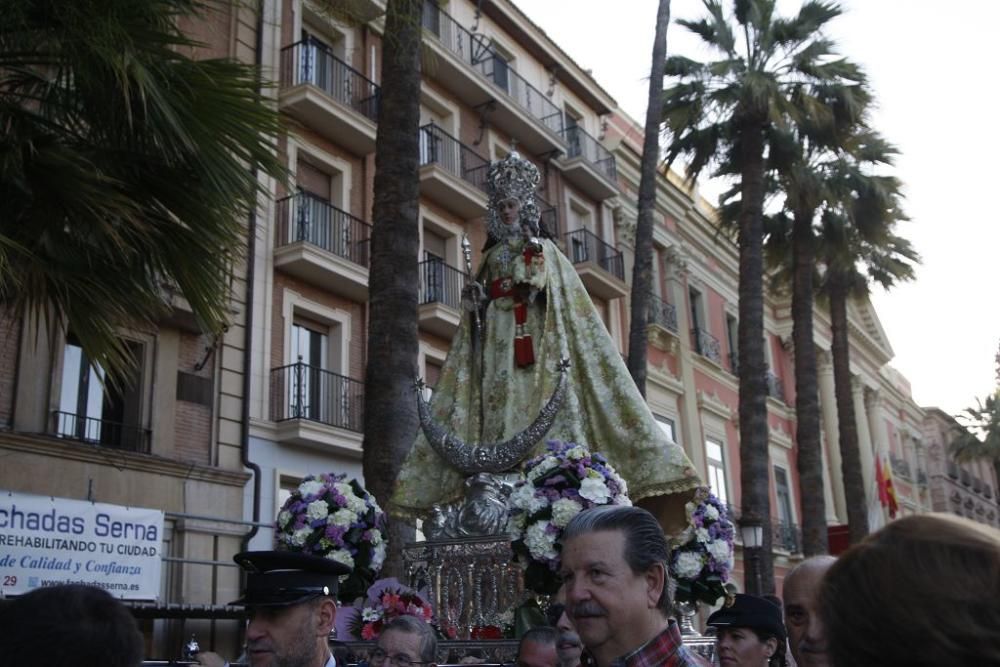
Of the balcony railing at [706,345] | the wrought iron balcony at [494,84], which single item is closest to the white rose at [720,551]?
the wrought iron balcony at [494,84]

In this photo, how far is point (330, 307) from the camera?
17328mm

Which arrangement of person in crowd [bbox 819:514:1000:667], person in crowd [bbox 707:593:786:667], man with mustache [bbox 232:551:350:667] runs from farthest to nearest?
person in crowd [bbox 707:593:786:667] → man with mustache [bbox 232:551:350:667] → person in crowd [bbox 819:514:1000:667]

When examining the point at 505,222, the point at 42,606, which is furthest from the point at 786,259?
the point at 42,606

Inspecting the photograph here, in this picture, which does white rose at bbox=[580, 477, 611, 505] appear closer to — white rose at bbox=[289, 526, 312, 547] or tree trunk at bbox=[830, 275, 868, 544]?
white rose at bbox=[289, 526, 312, 547]

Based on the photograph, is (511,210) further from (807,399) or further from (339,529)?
(807,399)

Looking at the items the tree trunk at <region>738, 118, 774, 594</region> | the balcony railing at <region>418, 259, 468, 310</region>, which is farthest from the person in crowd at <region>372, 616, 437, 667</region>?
the balcony railing at <region>418, 259, 468, 310</region>

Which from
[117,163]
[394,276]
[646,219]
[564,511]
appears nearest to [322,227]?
[646,219]

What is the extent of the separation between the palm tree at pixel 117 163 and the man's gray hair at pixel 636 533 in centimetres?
439

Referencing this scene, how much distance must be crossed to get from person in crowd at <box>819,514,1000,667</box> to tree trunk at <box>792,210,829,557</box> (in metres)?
17.8

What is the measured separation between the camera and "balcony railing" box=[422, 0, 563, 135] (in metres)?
21.6

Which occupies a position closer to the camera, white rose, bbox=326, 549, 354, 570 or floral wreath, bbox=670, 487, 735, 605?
floral wreath, bbox=670, 487, 735, 605

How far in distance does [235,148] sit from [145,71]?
0.88 meters

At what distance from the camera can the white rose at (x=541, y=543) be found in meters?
4.81

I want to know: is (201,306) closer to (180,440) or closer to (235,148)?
(235,148)
